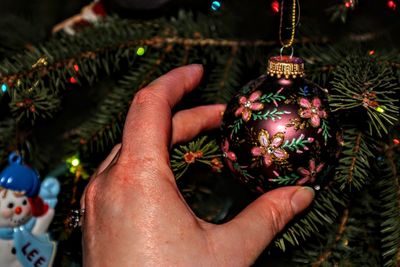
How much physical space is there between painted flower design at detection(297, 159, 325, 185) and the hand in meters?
0.03

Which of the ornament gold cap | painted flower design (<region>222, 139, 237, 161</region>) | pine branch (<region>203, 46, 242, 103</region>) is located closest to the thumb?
painted flower design (<region>222, 139, 237, 161</region>)

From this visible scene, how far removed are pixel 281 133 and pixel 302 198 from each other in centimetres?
16

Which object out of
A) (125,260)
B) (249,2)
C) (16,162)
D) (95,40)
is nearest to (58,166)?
(16,162)

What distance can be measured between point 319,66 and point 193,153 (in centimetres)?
40

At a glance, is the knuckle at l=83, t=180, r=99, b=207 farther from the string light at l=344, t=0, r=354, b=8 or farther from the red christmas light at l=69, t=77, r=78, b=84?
the string light at l=344, t=0, r=354, b=8

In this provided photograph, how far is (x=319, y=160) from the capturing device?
96 centimetres

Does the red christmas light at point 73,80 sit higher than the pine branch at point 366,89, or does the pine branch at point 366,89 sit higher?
the pine branch at point 366,89

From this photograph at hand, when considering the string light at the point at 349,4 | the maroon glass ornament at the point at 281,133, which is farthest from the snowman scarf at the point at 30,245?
the string light at the point at 349,4

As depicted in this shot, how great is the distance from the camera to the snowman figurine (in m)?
1.17

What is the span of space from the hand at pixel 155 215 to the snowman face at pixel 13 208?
311mm

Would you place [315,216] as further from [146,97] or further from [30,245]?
→ [30,245]

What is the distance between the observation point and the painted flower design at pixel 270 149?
3.07 feet

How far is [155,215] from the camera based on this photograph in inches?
33.3

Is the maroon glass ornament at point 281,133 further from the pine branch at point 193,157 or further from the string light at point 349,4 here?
the string light at point 349,4
